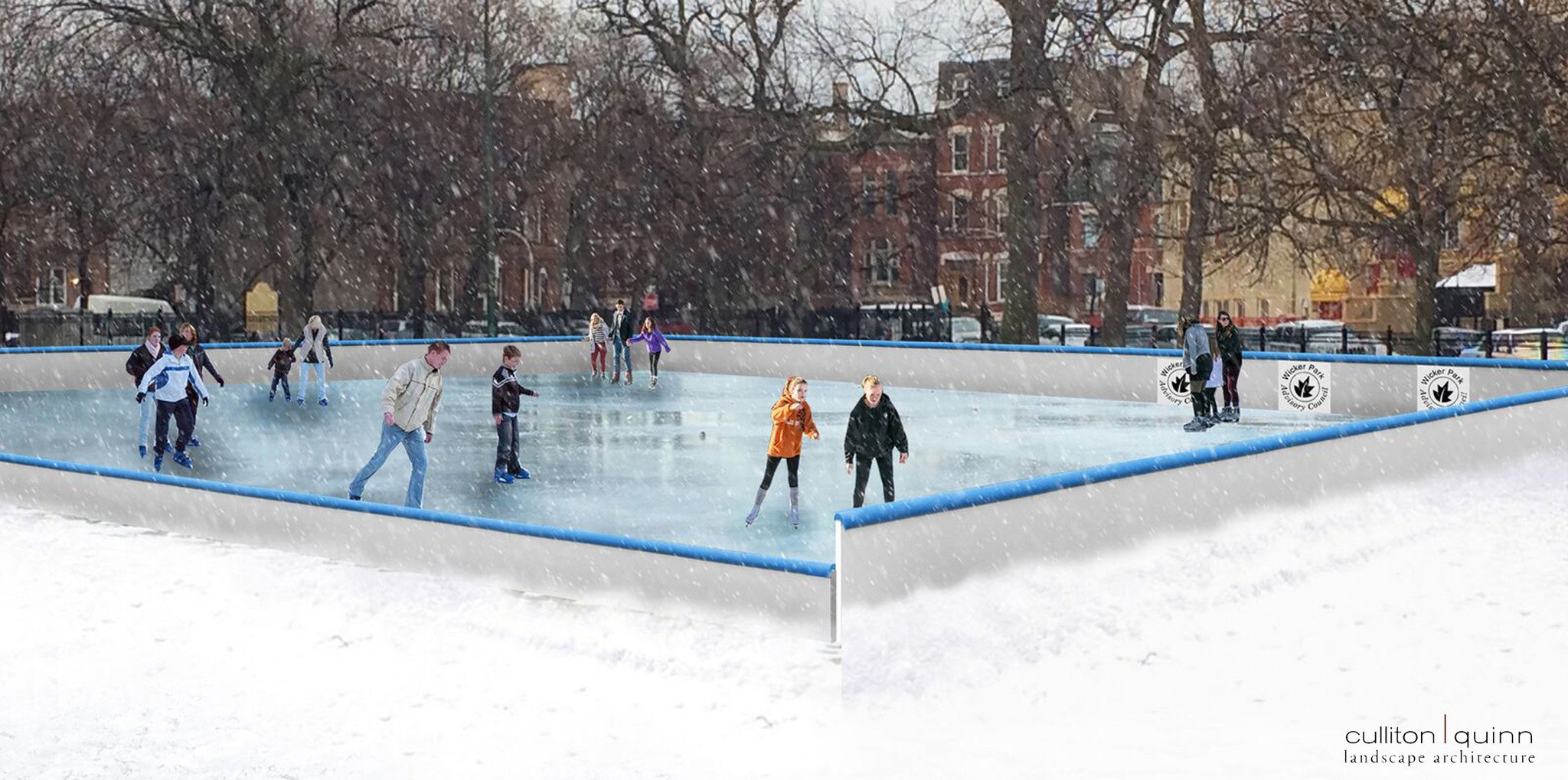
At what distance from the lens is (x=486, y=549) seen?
36.1 ft

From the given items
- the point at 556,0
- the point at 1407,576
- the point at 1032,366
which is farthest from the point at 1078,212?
the point at 1407,576

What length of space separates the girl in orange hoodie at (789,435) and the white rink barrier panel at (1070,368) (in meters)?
12.5

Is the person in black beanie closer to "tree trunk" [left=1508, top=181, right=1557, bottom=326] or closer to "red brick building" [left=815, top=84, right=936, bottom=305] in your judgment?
"tree trunk" [left=1508, top=181, right=1557, bottom=326]

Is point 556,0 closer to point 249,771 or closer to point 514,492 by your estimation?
point 514,492

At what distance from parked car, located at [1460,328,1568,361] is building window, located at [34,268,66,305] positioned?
149 ft

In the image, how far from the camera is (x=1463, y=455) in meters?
16.4

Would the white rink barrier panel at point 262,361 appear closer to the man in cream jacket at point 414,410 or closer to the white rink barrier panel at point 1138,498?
the man in cream jacket at point 414,410

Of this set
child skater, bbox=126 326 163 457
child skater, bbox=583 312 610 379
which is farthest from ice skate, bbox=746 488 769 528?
child skater, bbox=583 312 610 379

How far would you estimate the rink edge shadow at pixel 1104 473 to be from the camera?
916 cm

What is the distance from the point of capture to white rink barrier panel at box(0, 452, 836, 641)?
9461mm

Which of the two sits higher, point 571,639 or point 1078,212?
point 1078,212

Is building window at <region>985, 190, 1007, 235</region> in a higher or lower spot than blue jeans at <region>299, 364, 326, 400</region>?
higher

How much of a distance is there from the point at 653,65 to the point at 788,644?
117 feet

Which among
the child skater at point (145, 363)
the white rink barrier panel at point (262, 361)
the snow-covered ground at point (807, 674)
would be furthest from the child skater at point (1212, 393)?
the white rink barrier panel at point (262, 361)
